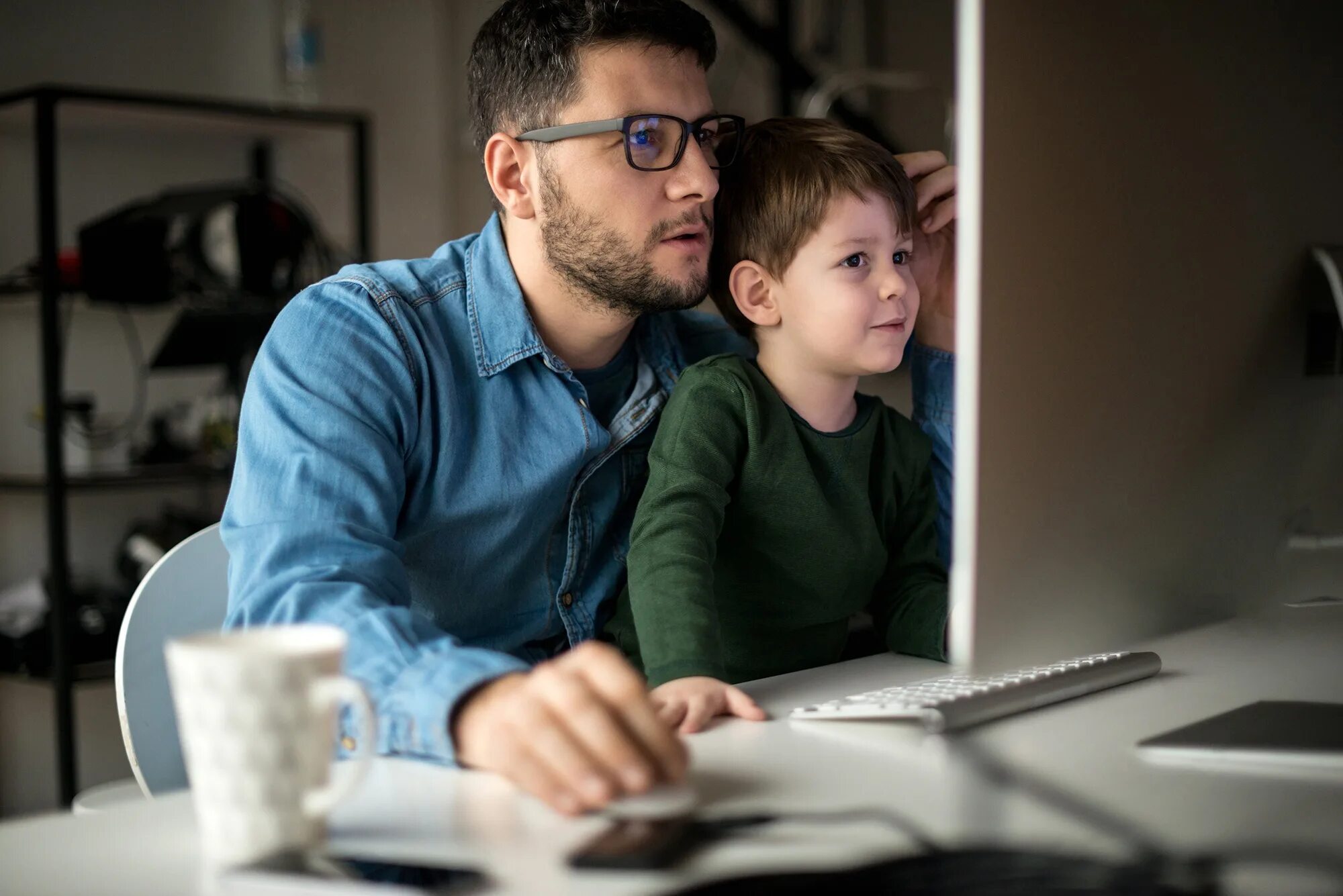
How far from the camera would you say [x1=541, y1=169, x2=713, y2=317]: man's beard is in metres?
1.36

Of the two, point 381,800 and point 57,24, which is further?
point 57,24

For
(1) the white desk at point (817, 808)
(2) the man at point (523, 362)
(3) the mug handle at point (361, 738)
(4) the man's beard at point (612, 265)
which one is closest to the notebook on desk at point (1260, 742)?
(1) the white desk at point (817, 808)

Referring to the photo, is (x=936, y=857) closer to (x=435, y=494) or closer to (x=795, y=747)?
(x=795, y=747)

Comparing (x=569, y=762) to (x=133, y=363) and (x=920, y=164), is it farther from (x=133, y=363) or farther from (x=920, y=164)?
(x=133, y=363)

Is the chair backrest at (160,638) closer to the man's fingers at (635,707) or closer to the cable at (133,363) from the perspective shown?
the man's fingers at (635,707)

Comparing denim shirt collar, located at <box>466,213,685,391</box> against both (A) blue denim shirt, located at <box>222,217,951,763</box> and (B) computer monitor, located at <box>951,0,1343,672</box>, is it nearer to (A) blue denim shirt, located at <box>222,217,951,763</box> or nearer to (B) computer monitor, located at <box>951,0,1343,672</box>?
(A) blue denim shirt, located at <box>222,217,951,763</box>

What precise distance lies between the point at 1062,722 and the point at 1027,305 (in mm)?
337

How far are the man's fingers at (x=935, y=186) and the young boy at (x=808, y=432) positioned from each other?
18mm

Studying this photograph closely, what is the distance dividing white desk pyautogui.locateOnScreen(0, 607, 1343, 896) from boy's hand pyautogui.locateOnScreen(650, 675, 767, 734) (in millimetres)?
13

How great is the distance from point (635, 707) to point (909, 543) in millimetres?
764

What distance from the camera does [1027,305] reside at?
684 millimetres

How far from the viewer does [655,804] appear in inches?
27.4

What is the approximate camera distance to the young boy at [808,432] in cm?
130

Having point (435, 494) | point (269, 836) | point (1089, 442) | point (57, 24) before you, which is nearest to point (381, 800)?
point (269, 836)
